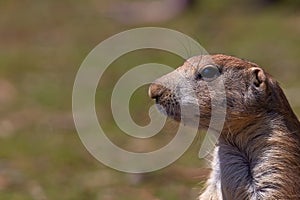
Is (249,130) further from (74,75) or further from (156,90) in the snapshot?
(74,75)

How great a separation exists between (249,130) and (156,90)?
67 centimetres

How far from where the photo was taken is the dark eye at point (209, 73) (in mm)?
6035

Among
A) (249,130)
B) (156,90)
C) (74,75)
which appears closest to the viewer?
(156,90)

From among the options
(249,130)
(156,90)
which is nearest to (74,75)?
(249,130)

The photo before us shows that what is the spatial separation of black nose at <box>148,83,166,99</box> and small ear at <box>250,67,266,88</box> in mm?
623

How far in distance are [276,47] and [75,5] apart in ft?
25.7

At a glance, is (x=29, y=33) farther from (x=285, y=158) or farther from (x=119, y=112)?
(x=285, y=158)

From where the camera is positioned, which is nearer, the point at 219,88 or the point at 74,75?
the point at 219,88

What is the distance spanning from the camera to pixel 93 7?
23.1 m

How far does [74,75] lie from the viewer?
1541cm

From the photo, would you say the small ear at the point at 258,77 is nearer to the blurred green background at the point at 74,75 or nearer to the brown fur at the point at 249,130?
the brown fur at the point at 249,130

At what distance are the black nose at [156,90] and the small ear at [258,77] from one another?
62 cm

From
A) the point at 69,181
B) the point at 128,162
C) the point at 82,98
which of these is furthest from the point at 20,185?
the point at 82,98

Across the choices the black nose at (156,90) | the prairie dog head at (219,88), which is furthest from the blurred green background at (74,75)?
the black nose at (156,90)
